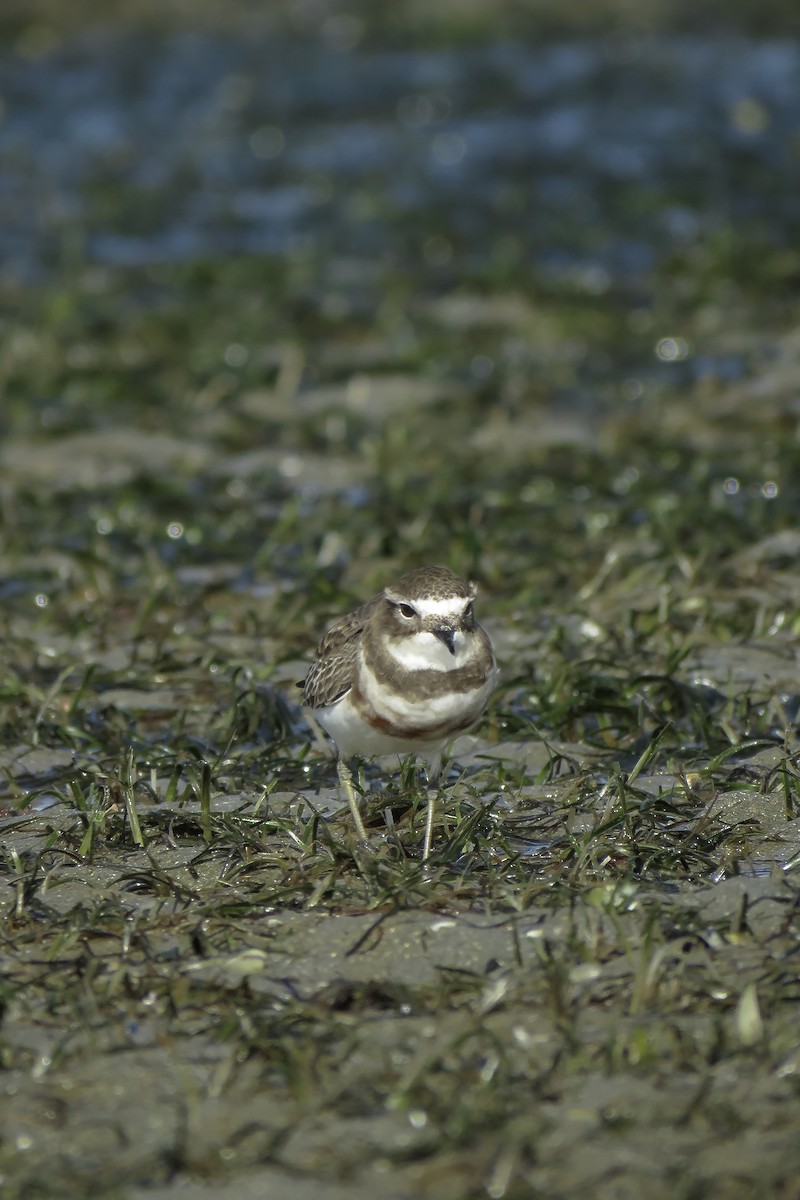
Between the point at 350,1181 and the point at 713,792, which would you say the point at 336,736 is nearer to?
the point at 713,792

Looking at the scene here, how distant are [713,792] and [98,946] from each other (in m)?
2.09

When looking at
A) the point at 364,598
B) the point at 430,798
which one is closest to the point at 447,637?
the point at 430,798

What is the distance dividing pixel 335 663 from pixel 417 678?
52 centimetres

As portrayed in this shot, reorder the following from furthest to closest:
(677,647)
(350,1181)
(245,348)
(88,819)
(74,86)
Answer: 1. (74,86)
2. (245,348)
3. (677,647)
4. (88,819)
5. (350,1181)

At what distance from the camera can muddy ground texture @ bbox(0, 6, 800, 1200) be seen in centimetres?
405

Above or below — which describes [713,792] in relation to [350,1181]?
below

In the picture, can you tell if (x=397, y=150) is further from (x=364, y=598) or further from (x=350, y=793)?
(x=350, y=793)

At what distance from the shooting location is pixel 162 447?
10.1 meters

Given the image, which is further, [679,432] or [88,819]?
[679,432]

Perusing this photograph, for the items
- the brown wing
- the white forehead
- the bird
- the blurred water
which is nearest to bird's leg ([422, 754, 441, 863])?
the bird

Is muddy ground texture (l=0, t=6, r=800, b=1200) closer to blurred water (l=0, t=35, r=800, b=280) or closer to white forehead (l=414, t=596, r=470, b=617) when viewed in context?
blurred water (l=0, t=35, r=800, b=280)

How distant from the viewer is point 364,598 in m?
7.72

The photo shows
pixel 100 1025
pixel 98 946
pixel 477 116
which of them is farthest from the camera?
pixel 477 116

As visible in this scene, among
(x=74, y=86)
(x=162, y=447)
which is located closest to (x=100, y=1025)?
(x=162, y=447)
